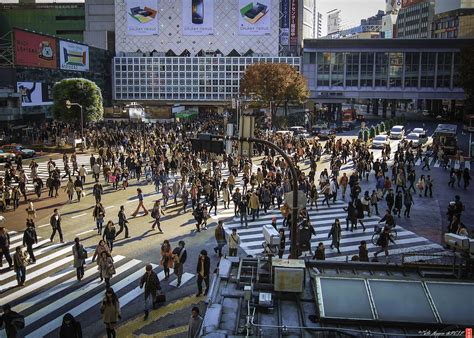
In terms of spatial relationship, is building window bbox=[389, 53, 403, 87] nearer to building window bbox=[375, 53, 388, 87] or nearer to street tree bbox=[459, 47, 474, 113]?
building window bbox=[375, 53, 388, 87]

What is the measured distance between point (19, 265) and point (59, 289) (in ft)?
4.71

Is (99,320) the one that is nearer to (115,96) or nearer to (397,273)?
(397,273)

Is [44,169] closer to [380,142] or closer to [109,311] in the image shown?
[109,311]

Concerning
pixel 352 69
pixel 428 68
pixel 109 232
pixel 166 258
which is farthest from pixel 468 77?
pixel 166 258

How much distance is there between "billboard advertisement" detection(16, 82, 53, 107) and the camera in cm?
5793

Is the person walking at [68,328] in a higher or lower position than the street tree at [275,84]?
lower

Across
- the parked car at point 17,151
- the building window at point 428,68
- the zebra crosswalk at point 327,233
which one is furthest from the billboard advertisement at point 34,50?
the building window at point 428,68

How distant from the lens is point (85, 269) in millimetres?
16969

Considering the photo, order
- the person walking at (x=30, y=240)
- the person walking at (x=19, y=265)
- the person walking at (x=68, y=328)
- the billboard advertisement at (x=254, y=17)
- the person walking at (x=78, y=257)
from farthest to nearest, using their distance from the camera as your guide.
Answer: the billboard advertisement at (x=254, y=17), the person walking at (x=30, y=240), the person walking at (x=78, y=257), the person walking at (x=19, y=265), the person walking at (x=68, y=328)

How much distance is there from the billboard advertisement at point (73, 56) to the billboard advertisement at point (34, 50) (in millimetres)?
2240

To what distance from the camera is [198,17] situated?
94.4 meters

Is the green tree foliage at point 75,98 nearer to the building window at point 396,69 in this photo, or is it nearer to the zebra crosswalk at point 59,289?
the zebra crosswalk at point 59,289

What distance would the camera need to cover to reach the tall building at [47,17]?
346ft

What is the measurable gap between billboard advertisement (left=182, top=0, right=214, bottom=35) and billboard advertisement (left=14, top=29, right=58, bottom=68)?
1375 inches
